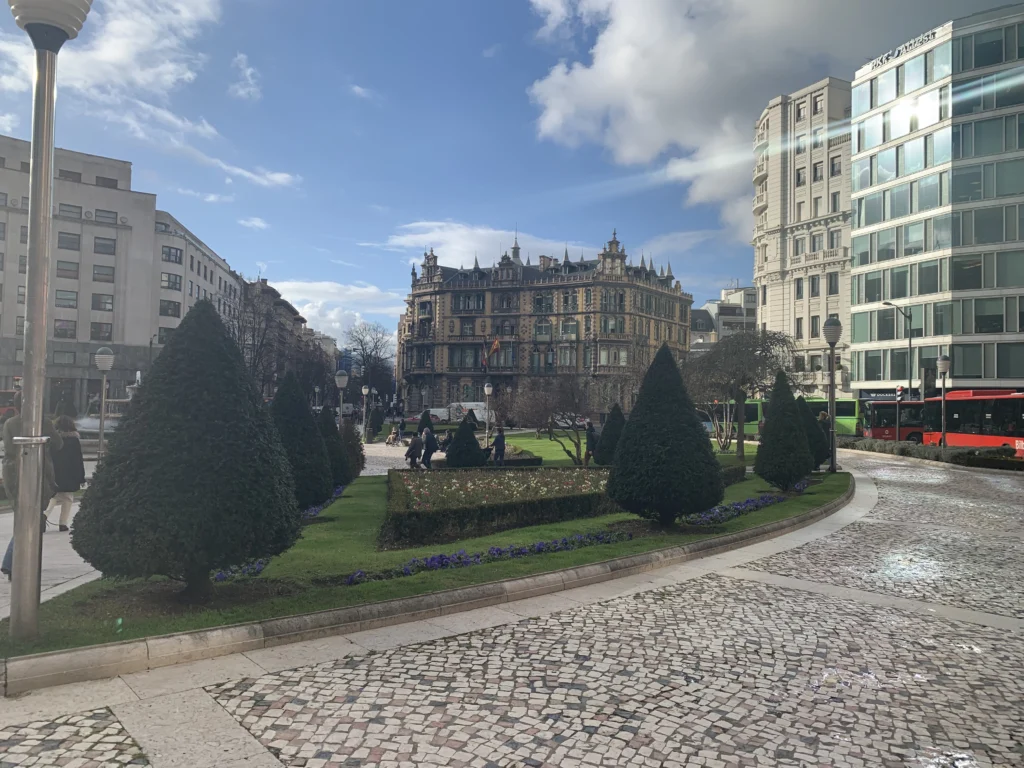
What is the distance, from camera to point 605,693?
5.10m

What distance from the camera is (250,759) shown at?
406 cm

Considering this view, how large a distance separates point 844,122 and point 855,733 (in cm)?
6097

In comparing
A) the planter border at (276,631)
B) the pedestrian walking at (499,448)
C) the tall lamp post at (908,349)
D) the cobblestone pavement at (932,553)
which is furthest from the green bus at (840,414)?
the planter border at (276,631)

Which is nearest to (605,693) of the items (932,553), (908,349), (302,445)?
(932,553)

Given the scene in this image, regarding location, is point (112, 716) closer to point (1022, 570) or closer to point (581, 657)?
point (581, 657)

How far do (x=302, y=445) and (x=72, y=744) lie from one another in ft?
29.0

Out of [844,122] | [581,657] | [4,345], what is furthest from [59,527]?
[844,122]

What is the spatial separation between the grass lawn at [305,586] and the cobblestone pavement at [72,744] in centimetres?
109

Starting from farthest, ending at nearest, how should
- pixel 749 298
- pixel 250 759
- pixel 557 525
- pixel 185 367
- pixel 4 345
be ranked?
pixel 749 298
pixel 4 345
pixel 557 525
pixel 185 367
pixel 250 759

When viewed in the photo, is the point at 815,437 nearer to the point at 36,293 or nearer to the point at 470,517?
the point at 470,517

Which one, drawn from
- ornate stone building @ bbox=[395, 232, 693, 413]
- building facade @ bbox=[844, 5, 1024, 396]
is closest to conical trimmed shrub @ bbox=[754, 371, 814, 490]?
building facade @ bbox=[844, 5, 1024, 396]

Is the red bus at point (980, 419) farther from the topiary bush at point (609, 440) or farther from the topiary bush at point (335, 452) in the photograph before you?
the topiary bush at point (335, 452)

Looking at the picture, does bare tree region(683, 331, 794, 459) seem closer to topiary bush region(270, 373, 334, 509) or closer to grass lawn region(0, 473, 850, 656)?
grass lawn region(0, 473, 850, 656)

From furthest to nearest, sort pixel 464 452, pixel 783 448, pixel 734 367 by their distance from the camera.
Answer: pixel 734 367 → pixel 464 452 → pixel 783 448
